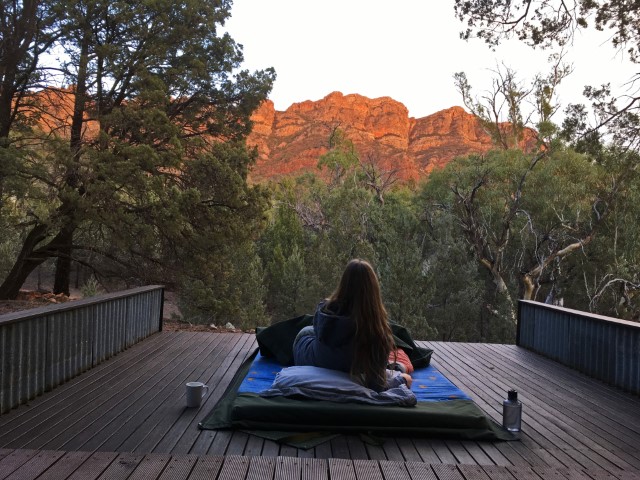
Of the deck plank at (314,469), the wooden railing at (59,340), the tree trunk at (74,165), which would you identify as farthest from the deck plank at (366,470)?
the tree trunk at (74,165)

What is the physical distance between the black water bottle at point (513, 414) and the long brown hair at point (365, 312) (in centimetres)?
76

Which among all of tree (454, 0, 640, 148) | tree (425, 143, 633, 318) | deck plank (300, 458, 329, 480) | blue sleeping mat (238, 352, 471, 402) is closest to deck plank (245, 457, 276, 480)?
deck plank (300, 458, 329, 480)

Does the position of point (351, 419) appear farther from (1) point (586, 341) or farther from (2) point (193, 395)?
(1) point (586, 341)

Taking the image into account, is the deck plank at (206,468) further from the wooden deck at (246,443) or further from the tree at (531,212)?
the tree at (531,212)

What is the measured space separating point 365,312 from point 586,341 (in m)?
3.14

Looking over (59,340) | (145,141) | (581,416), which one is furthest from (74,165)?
(581,416)

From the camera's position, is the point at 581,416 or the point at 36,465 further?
the point at 581,416

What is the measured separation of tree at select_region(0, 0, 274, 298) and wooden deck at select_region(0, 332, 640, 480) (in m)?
6.93

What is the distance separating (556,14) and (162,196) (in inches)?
297

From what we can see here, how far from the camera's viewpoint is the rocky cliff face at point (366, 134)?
216 ft

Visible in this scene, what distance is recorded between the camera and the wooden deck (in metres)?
2.56

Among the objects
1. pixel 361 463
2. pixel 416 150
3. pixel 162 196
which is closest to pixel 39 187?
pixel 162 196

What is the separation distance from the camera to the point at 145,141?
39.3 ft

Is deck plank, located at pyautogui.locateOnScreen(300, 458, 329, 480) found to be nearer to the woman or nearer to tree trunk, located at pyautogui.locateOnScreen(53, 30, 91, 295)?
the woman
